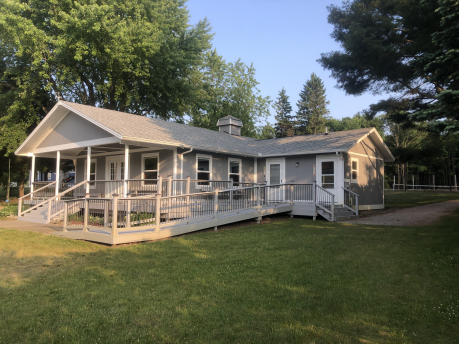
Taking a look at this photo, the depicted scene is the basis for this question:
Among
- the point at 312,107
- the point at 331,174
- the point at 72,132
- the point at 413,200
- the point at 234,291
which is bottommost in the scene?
the point at 234,291

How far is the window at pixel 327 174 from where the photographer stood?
53.2ft

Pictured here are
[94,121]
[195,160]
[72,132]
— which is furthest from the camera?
[72,132]

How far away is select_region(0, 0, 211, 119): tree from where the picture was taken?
22609 millimetres

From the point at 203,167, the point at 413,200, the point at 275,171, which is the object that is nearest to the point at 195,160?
the point at 203,167

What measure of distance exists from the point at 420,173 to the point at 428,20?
4995 centimetres

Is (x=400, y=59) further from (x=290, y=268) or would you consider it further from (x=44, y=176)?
(x=44, y=176)

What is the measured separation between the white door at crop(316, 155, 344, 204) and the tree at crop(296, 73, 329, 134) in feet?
138

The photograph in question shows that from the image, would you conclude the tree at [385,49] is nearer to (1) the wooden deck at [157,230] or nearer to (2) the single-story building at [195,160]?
(2) the single-story building at [195,160]

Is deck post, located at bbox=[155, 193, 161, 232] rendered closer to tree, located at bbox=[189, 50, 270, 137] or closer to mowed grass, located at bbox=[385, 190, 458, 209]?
mowed grass, located at bbox=[385, 190, 458, 209]

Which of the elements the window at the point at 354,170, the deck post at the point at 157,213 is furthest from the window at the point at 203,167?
the window at the point at 354,170

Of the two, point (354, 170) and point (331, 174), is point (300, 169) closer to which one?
point (331, 174)

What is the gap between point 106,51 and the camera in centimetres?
2312

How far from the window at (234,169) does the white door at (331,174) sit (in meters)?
3.99

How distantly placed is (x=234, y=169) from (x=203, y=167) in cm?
222
